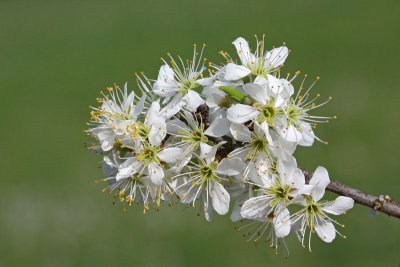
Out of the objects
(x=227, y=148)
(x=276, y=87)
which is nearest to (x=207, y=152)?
(x=227, y=148)

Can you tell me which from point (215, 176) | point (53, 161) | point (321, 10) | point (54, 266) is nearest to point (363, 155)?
point (54, 266)

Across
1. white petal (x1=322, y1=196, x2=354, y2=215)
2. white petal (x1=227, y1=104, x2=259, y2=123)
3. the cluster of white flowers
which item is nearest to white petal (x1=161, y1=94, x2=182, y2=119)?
the cluster of white flowers

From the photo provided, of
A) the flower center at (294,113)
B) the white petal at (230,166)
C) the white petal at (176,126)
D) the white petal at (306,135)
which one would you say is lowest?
the white petal at (230,166)

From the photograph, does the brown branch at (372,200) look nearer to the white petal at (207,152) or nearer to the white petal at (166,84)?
the white petal at (207,152)

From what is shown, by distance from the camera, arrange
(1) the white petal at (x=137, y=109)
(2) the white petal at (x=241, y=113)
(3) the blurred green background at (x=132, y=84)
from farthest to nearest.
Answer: (3) the blurred green background at (x=132, y=84)
(1) the white petal at (x=137, y=109)
(2) the white petal at (x=241, y=113)

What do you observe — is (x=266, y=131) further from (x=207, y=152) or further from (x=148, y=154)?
(x=148, y=154)

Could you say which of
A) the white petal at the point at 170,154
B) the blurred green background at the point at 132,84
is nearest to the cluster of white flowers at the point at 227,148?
the white petal at the point at 170,154

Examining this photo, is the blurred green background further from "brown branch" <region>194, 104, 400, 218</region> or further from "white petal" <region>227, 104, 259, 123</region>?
"white petal" <region>227, 104, 259, 123</region>
